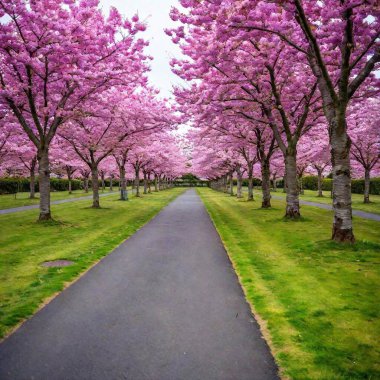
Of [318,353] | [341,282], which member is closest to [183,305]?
[318,353]

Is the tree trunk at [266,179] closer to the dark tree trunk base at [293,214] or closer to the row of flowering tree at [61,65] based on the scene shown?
the dark tree trunk base at [293,214]

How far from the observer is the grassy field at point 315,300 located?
13.7 ft

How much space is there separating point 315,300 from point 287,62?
1226 centimetres

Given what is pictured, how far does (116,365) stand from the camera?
4039mm

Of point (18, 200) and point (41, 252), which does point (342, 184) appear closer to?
point (41, 252)

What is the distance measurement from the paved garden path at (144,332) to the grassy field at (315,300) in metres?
0.37

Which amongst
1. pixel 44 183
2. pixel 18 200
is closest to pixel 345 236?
pixel 44 183

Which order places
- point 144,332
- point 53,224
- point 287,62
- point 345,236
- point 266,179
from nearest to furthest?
point 144,332 → point 345,236 → point 287,62 → point 53,224 → point 266,179

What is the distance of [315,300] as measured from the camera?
6258 millimetres

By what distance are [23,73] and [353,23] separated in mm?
14311

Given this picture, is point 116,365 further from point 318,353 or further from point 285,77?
point 285,77

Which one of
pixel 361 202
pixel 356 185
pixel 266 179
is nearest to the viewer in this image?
pixel 266 179

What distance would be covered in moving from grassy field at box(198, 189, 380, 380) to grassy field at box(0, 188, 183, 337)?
4.18 meters

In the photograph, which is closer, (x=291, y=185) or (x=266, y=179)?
(x=291, y=185)
